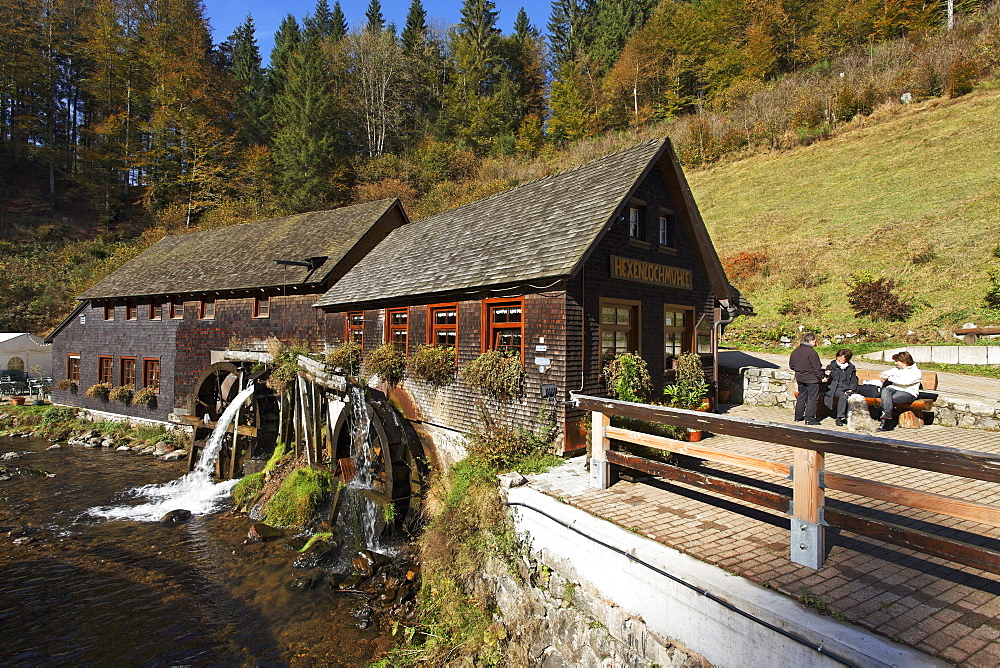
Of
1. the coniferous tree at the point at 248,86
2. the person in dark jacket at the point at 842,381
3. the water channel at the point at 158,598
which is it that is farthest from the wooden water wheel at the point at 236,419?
the coniferous tree at the point at 248,86

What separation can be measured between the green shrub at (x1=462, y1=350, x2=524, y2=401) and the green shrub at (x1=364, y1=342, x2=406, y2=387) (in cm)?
294

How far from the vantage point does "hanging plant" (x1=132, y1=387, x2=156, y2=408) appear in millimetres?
20344

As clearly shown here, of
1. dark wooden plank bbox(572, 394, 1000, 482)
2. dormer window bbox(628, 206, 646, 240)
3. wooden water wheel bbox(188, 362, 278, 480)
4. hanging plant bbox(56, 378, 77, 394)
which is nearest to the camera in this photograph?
dark wooden plank bbox(572, 394, 1000, 482)

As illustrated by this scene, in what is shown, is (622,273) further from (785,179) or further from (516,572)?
(785,179)

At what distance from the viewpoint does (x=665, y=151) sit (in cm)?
1066

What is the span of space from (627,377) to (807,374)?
11.5 ft

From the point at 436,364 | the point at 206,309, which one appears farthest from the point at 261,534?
the point at 206,309

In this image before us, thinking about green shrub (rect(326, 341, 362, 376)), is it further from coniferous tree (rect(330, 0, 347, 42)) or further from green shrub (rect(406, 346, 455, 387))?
coniferous tree (rect(330, 0, 347, 42))

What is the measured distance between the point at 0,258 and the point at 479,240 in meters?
40.0

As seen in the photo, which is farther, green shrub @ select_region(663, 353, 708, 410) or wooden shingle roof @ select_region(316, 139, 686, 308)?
green shrub @ select_region(663, 353, 708, 410)

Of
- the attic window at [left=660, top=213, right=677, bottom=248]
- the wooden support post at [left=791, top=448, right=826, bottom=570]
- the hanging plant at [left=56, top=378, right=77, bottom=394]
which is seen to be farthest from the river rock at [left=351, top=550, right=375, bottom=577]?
the hanging plant at [left=56, top=378, right=77, bottom=394]

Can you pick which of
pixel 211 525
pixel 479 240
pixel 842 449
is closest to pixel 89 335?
pixel 211 525

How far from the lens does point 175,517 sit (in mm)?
11961

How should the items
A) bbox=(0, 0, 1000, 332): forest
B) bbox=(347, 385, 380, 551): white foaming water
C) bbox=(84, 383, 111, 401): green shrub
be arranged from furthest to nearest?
bbox=(0, 0, 1000, 332): forest → bbox=(84, 383, 111, 401): green shrub → bbox=(347, 385, 380, 551): white foaming water
